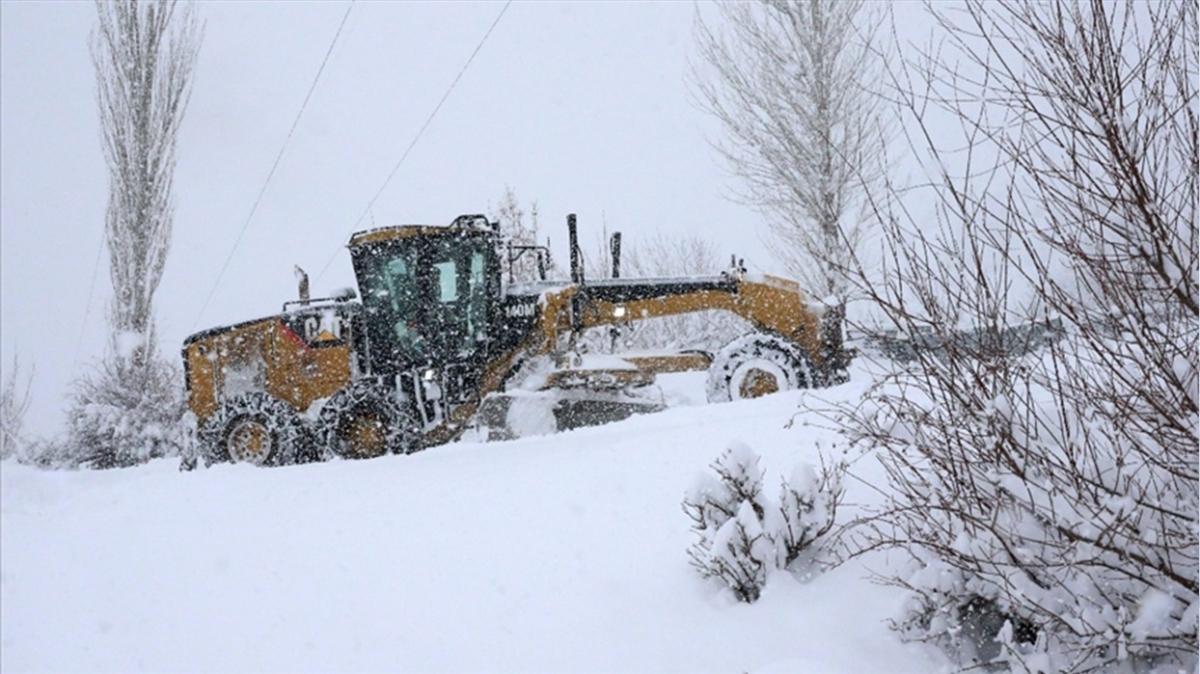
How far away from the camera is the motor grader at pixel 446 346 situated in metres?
8.12

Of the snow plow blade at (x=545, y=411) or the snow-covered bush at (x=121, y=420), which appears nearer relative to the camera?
the snow plow blade at (x=545, y=411)

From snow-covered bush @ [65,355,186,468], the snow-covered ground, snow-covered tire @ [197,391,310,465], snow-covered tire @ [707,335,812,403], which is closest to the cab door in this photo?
snow-covered tire @ [197,391,310,465]

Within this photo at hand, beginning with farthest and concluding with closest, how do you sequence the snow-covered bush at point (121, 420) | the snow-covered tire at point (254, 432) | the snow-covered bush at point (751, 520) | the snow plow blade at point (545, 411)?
1. the snow-covered bush at point (121, 420)
2. the snow-covered tire at point (254, 432)
3. the snow plow blade at point (545, 411)
4. the snow-covered bush at point (751, 520)

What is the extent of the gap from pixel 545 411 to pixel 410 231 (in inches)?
83.3

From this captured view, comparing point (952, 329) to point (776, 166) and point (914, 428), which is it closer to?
point (914, 428)

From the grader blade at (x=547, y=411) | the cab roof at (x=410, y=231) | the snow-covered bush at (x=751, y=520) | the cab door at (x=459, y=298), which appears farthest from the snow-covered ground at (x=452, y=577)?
the cab roof at (x=410, y=231)

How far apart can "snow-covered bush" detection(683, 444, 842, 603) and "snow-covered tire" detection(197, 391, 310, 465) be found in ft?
18.4

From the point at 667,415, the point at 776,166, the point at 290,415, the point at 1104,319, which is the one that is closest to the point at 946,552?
the point at 1104,319

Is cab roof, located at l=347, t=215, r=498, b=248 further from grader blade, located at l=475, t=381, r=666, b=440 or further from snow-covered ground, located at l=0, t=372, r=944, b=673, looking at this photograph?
snow-covered ground, located at l=0, t=372, r=944, b=673

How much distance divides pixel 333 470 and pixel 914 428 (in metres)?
5.34

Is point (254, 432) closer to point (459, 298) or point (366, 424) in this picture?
point (366, 424)

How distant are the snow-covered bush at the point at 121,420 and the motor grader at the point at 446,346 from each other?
5.79 meters

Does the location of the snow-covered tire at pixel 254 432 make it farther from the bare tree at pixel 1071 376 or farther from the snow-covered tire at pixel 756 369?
the bare tree at pixel 1071 376

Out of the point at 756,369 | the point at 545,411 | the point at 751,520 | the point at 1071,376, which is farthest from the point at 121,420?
the point at 1071,376
